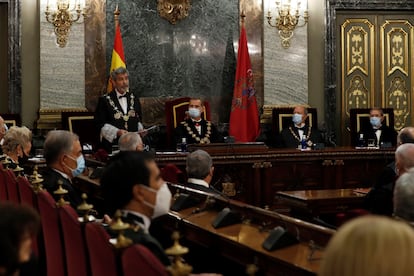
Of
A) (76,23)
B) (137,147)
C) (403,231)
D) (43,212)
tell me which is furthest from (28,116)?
(403,231)

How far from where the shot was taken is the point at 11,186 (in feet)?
16.1

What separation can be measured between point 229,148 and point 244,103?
6.12 ft

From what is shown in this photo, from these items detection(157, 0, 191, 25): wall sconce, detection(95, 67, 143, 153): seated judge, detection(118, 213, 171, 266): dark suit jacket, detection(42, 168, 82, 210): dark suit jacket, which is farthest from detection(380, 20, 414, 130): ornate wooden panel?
detection(118, 213, 171, 266): dark suit jacket

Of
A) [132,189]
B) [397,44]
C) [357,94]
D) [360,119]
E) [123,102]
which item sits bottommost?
[132,189]

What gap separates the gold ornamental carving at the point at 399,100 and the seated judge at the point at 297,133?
1.98 m

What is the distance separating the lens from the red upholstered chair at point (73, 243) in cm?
303

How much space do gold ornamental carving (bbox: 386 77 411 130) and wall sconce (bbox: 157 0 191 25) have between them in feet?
10.7

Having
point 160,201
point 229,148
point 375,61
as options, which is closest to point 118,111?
point 229,148

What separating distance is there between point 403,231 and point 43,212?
8.33 feet

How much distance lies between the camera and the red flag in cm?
1009

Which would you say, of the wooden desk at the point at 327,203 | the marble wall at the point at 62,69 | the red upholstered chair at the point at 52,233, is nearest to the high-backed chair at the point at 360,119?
the marble wall at the point at 62,69

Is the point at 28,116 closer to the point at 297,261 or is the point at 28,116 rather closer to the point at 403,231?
the point at 297,261

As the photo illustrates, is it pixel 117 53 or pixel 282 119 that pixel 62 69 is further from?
pixel 282 119

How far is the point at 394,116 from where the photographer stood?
1112cm
